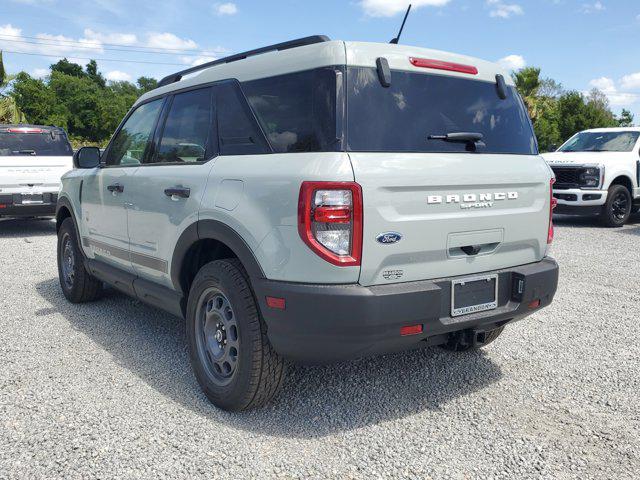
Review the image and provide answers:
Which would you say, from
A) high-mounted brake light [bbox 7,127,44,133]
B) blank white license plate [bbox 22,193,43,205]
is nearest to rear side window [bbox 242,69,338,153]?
blank white license plate [bbox 22,193,43,205]

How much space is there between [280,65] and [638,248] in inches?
307

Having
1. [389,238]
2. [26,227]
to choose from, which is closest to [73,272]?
[389,238]

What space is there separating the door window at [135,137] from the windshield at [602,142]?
10363 millimetres

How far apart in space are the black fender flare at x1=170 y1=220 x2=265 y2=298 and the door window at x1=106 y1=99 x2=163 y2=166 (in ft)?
3.61

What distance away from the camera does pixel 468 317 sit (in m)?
3.00

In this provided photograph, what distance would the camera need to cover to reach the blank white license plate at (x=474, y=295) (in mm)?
2955

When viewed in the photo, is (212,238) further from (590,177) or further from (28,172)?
(590,177)

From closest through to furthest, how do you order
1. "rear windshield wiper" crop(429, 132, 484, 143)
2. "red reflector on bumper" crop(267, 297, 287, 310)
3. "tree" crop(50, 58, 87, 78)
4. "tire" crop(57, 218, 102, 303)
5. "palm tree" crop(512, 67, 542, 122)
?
1. "red reflector on bumper" crop(267, 297, 287, 310)
2. "rear windshield wiper" crop(429, 132, 484, 143)
3. "tire" crop(57, 218, 102, 303)
4. "palm tree" crop(512, 67, 542, 122)
5. "tree" crop(50, 58, 87, 78)

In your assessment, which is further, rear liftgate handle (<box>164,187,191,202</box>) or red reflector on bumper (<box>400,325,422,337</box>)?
rear liftgate handle (<box>164,187,191,202</box>)

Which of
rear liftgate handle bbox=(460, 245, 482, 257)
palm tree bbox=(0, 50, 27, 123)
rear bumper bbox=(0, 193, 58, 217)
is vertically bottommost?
rear bumper bbox=(0, 193, 58, 217)

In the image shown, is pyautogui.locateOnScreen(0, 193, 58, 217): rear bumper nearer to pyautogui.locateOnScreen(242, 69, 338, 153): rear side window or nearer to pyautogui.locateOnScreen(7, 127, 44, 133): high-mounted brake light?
pyautogui.locateOnScreen(7, 127, 44, 133): high-mounted brake light

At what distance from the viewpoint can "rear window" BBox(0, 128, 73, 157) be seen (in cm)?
1031

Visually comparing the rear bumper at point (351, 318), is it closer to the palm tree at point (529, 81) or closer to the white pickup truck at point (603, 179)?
the white pickup truck at point (603, 179)

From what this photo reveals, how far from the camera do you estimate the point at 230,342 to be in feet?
10.6
